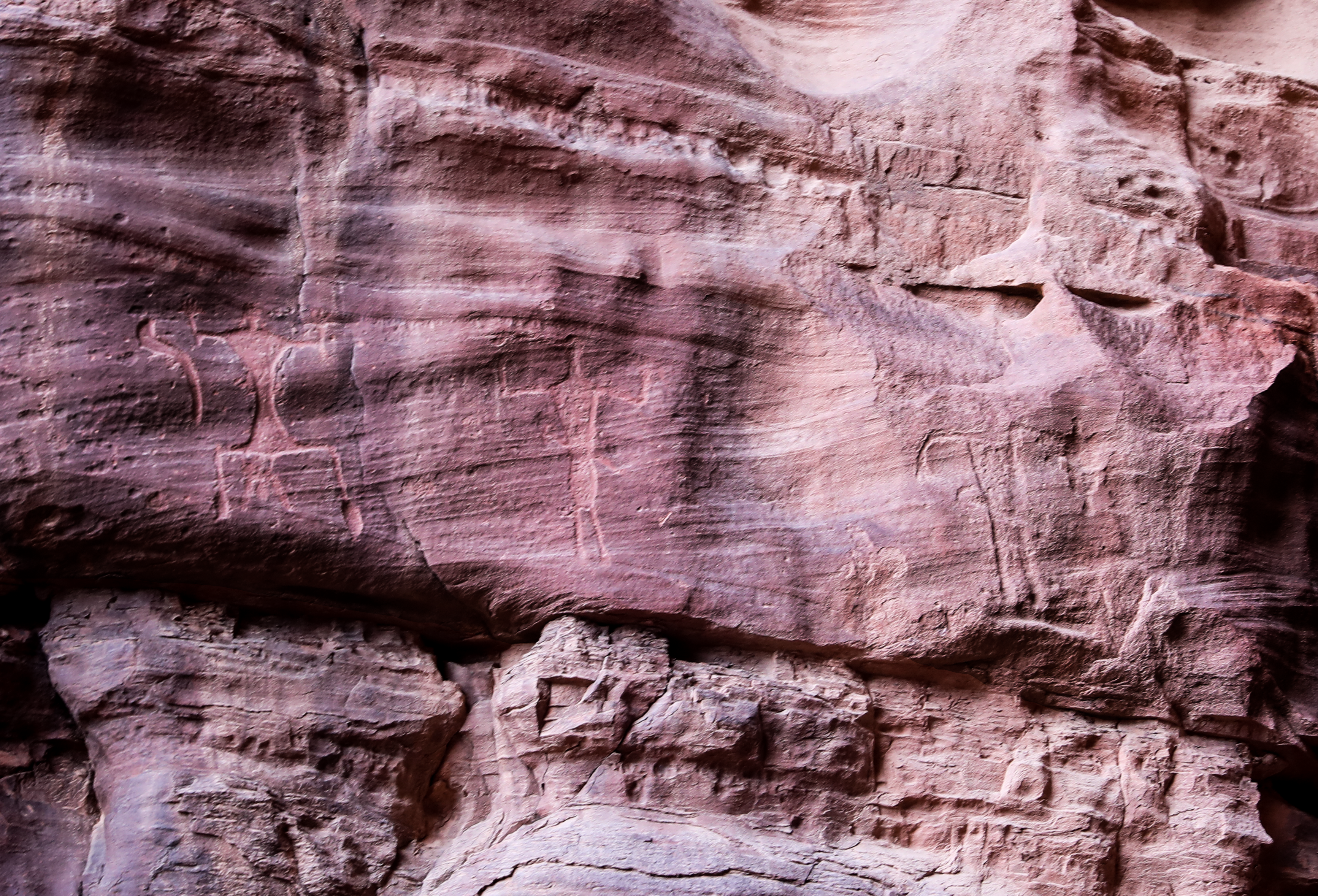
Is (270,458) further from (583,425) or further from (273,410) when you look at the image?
(583,425)

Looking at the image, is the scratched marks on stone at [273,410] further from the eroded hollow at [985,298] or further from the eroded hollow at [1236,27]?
the eroded hollow at [1236,27]

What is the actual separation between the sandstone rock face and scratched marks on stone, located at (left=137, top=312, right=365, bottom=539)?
11 millimetres

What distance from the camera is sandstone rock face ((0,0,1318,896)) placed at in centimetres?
363

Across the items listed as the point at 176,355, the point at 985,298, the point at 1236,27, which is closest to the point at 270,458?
the point at 176,355

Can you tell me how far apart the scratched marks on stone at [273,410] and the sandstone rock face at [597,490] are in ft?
0.04

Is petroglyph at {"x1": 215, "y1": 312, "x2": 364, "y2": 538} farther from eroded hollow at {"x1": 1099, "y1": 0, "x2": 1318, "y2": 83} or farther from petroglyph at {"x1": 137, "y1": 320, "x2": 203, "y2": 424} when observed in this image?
eroded hollow at {"x1": 1099, "y1": 0, "x2": 1318, "y2": 83}

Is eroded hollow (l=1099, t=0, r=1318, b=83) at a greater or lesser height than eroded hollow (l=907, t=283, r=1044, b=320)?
greater

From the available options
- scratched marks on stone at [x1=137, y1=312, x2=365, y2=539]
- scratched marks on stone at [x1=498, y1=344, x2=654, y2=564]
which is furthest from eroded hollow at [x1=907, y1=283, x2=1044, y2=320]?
scratched marks on stone at [x1=137, y1=312, x2=365, y2=539]

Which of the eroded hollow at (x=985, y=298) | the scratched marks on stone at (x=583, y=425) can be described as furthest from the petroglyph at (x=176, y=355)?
the eroded hollow at (x=985, y=298)

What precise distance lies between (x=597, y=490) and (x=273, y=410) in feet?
3.32

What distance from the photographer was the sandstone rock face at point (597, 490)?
3.63 m

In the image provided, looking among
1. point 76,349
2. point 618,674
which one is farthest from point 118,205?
point 618,674

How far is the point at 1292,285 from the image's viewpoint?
4.57 m

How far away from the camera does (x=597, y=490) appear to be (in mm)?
3957
